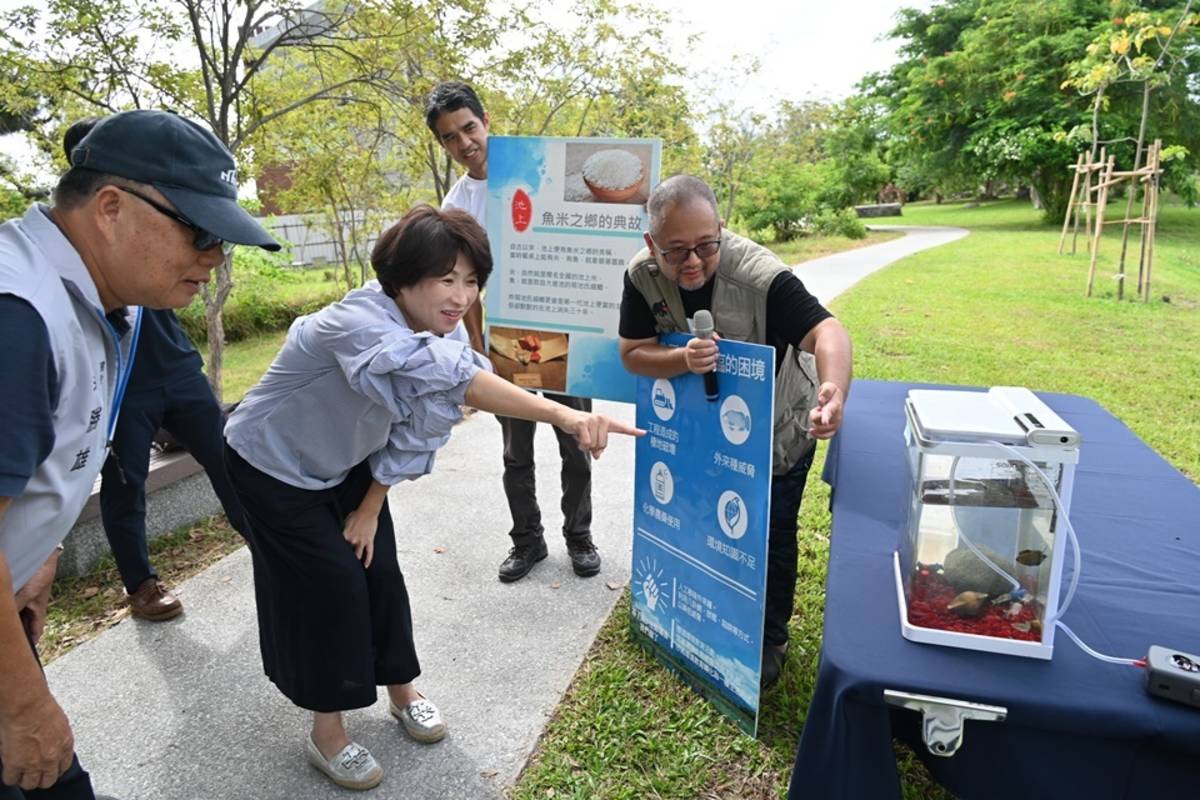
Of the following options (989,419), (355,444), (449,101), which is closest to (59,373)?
(355,444)

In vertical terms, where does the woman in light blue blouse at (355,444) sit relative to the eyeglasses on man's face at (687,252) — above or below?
below

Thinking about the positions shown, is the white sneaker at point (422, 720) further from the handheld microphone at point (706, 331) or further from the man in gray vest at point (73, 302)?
the handheld microphone at point (706, 331)

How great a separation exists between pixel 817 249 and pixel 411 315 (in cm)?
1831

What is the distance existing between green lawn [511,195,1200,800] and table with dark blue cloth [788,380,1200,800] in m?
0.83

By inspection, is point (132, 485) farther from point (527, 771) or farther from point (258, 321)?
point (258, 321)

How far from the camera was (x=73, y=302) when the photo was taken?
3.88 ft

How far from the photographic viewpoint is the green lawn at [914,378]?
7.41 feet

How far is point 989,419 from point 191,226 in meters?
1.51

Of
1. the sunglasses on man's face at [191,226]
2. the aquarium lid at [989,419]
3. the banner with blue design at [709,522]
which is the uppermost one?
the sunglasses on man's face at [191,226]

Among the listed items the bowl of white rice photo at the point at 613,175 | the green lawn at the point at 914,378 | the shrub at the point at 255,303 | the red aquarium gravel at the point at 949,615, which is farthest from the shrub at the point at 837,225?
the red aquarium gravel at the point at 949,615

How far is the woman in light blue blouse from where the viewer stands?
171 cm

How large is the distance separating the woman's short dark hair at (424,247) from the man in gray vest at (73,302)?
47 cm

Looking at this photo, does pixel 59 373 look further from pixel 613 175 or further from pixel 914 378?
pixel 914 378

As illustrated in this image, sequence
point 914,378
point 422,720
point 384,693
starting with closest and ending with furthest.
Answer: point 422,720
point 384,693
point 914,378
